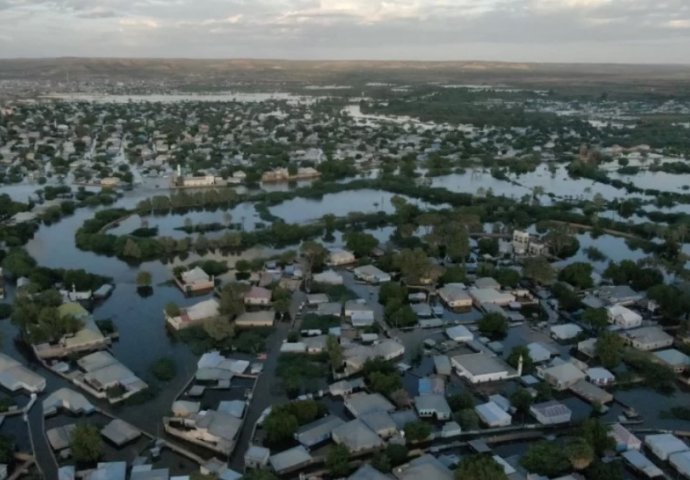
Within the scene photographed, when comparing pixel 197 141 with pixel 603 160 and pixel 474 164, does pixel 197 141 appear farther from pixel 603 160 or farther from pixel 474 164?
pixel 603 160

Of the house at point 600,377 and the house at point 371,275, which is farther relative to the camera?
the house at point 371,275

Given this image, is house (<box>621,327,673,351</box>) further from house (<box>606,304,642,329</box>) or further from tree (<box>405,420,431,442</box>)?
tree (<box>405,420,431,442</box>)

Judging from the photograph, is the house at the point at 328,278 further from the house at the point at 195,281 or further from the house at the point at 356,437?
the house at the point at 356,437

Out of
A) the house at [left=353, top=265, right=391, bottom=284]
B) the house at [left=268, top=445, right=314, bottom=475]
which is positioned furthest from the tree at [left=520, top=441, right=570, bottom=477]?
the house at [left=353, top=265, right=391, bottom=284]

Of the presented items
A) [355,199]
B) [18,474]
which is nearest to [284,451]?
[18,474]

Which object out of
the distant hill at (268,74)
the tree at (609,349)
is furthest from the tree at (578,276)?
the distant hill at (268,74)

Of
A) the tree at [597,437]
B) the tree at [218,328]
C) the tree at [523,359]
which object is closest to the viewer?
the tree at [597,437]
